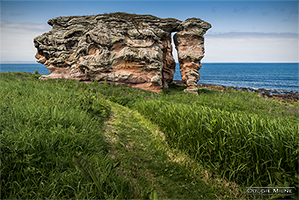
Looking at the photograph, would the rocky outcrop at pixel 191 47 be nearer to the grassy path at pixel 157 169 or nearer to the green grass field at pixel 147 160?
the grassy path at pixel 157 169

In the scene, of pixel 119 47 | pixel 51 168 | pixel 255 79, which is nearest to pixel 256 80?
pixel 255 79

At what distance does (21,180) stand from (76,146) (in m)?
1.19

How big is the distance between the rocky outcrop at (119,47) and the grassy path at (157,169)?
1113cm

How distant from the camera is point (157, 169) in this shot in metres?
4.27

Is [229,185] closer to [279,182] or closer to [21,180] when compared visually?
[279,182]

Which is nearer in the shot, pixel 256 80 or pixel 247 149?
pixel 247 149

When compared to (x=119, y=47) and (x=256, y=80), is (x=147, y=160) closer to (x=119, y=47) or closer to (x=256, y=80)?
(x=119, y=47)

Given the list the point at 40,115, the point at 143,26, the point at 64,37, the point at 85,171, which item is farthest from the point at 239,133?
the point at 64,37

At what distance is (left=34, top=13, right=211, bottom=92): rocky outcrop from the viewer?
16781 mm

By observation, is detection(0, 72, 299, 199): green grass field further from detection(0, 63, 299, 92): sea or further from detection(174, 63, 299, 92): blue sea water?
detection(174, 63, 299, 92): blue sea water

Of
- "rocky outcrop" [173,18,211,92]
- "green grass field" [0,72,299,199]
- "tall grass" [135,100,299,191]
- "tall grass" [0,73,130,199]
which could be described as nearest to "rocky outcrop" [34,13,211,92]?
"rocky outcrop" [173,18,211,92]

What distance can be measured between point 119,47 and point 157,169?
1528 cm

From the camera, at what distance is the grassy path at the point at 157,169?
3402mm

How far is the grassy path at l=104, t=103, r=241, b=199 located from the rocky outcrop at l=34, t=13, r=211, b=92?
1113 centimetres
